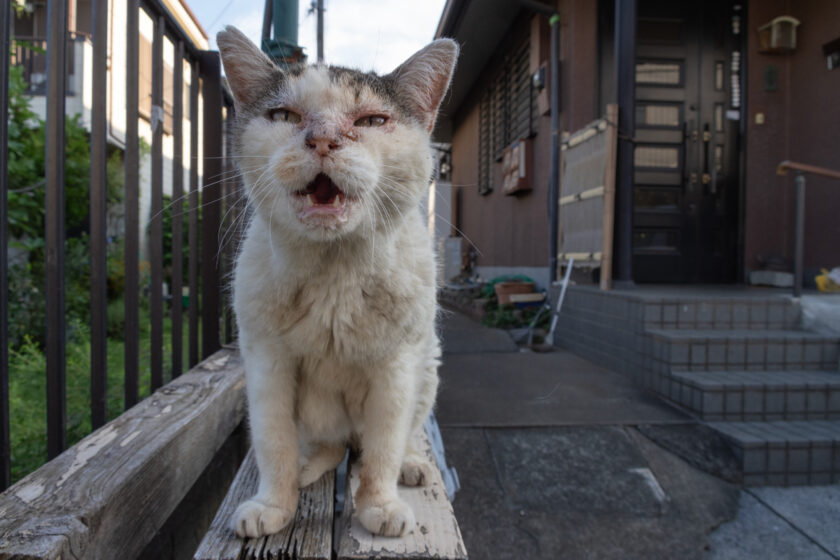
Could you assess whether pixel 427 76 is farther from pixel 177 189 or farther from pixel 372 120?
pixel 177 189

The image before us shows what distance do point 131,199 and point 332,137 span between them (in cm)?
100

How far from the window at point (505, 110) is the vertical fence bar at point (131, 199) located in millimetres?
5727

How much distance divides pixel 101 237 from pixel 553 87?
537 centimetres

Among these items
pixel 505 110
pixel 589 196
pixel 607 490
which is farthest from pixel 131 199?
pixel 505 110

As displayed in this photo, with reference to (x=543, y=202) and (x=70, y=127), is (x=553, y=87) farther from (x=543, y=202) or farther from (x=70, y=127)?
(x=70, y=127)

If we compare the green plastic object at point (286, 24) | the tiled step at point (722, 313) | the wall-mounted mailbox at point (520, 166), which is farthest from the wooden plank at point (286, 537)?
the wall-mounted mailbox at point (520, 166)

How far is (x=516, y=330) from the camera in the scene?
5246 millimetres

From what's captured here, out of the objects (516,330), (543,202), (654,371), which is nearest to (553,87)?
(543,202)

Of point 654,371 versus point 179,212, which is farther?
point 654,371

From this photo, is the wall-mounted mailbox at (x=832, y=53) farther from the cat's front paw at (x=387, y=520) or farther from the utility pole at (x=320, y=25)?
the cat's front paw at (x=387, y=520)

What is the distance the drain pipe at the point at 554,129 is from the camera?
18.7 feet

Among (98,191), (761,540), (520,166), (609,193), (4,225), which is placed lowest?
(761,540)

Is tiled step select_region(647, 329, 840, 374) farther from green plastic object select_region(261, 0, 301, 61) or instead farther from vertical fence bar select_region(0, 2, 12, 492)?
vertical fence bar select_region(0, 2, 12, 492)

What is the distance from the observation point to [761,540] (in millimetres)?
2074
